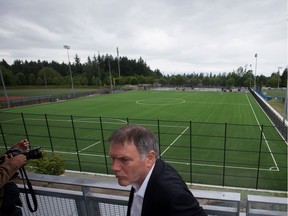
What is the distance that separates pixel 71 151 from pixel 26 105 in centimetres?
2881

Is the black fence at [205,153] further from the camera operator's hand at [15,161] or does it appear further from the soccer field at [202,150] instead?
the camera operator's hand at [15,161]

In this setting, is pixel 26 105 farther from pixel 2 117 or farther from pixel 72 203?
pixel 72 203

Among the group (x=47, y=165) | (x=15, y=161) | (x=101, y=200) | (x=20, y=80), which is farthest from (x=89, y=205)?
(x=20, y=80)

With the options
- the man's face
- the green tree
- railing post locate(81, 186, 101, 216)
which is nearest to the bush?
railing post locate(81, 186, 101, 216)

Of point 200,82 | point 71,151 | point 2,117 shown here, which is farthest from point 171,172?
point 200,82

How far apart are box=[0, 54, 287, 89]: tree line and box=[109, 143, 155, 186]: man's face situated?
69677 mm

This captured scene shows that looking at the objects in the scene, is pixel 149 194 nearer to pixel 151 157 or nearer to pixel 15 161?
pixel 151 157

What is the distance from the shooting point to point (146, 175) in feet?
5.31

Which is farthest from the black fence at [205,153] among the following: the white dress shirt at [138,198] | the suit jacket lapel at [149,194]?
the suit jacket lapel at [149,194]

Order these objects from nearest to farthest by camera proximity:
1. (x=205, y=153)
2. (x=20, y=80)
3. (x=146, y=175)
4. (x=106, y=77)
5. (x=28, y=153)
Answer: (x=146, y=175)
(x=28, y=153)
(x=205, y=153)
(x=20, y=80)
(x=106, y=77)

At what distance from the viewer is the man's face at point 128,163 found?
5.13ft

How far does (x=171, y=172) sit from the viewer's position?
5.18 ft

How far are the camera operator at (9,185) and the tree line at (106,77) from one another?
225 ft

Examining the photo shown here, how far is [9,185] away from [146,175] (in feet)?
5.85
